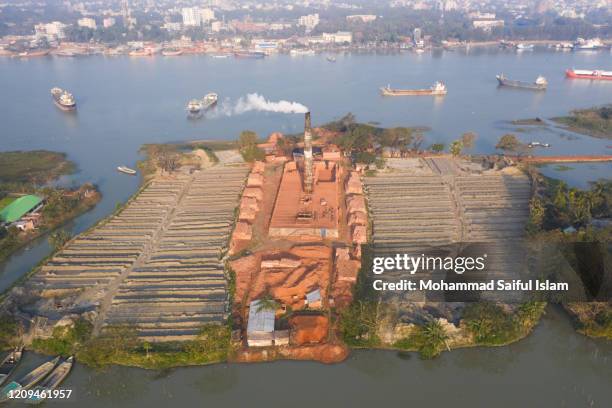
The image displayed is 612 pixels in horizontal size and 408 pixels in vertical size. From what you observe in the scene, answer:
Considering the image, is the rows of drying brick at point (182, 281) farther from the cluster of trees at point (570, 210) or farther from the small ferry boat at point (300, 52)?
the small ferry boat at point (300, 52)

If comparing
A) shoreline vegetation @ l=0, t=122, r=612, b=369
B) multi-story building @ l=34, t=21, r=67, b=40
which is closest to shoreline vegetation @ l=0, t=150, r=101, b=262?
shoreline vegetation @ l=0, t=122, r=612, b=369

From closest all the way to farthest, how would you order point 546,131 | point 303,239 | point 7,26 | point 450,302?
point 450,302 < point 303,239 < point 546,131 < point 7,26

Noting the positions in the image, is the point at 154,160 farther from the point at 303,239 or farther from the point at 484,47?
the point at 484,47

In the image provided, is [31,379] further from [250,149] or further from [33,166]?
[33,166]

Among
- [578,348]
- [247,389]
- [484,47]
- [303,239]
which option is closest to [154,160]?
[303,239]

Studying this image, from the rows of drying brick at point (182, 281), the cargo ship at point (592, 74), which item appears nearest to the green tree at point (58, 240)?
the rows of drying brick at point (182, 281)

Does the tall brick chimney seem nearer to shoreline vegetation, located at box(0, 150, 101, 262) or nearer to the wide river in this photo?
the wide river
